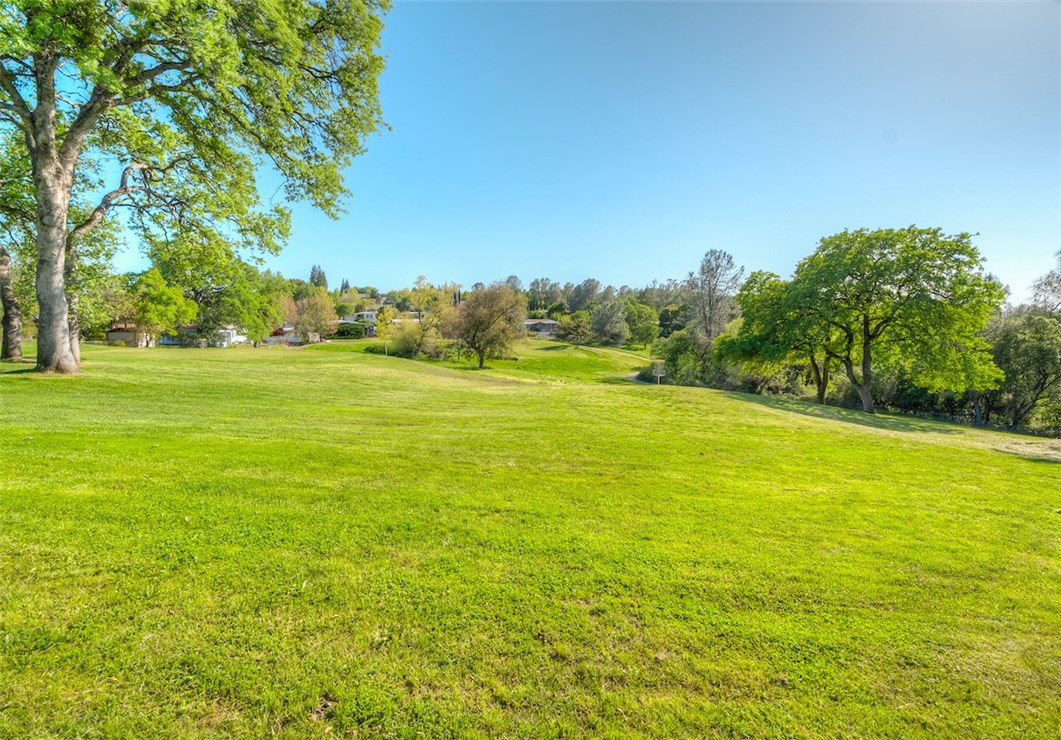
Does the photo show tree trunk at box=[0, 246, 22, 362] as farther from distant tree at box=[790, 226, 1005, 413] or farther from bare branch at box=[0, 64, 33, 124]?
distant tree at box=[790, 226, 1005, 413]

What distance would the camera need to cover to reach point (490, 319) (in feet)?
140

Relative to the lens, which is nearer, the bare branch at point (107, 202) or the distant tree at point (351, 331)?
the bare branch at point (107, 202)

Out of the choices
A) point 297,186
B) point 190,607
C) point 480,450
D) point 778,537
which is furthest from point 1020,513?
point 297,186

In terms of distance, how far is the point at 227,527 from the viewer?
430 centimetres

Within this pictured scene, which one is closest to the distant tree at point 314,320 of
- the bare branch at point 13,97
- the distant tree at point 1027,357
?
the bare branch at point 13,97

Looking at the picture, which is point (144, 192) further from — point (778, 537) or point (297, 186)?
point (778, 537)

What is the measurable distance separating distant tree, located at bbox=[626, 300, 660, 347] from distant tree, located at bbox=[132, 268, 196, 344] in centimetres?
7133

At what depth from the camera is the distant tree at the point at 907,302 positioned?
21.8 metres

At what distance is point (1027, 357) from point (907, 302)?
13.0 meters

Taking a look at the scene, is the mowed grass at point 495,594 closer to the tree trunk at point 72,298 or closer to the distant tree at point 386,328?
the tree trunk at point 72,298

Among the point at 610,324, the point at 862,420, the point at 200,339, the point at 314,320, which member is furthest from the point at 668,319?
the point at 200,339

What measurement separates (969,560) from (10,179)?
85.1 ft

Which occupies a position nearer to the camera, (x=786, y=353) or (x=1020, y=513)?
(x=1020, y=513)

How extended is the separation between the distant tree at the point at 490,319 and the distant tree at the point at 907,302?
25385 millimetres
